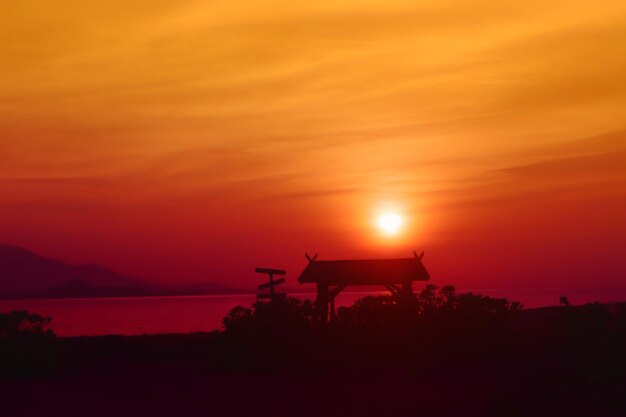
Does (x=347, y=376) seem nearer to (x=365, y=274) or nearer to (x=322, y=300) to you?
(x=365, y=274)

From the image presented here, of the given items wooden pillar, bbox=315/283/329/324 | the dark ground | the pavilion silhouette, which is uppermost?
the pavilion silhouette

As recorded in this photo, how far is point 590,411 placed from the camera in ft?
60.4

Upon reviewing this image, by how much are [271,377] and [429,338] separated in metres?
Answer: 5.57

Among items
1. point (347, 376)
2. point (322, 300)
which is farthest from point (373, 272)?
point (347, 376)

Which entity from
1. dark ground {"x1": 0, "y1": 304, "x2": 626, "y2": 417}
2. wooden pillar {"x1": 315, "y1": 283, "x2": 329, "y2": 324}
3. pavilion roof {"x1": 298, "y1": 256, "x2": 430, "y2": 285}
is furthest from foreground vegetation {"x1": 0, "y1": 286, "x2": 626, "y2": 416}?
pavilion roof {"x1": 298, "y1": 256, "x2": 430, "y2": 285}

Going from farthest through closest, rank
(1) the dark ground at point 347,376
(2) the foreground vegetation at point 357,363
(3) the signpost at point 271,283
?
(3) the signpost at point 271,283, (2) the foreground vegetation at point 357,363, (1) the dark ground at point 347,376

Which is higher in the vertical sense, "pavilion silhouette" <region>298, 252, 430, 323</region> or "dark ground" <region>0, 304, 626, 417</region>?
"pavilion silhouette" <region>298, 252, 430, 323</region>

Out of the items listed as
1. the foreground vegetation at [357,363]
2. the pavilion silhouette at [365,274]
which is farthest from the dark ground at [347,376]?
the pavilion silhouette at [365,274]

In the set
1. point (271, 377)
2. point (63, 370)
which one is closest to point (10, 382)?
point (63, 370)

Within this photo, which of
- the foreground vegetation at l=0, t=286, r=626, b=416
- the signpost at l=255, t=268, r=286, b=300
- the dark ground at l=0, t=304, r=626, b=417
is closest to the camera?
the dark ground at l=0, t=304, r=626, b=417

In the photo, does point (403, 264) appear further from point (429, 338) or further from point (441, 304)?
point (429, 338)

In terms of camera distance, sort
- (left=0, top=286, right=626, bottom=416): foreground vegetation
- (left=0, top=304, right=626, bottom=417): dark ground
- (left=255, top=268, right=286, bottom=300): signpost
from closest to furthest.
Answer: (left=0, top=304, right=626, bottom=417): dark ground, (left=0, top=286, right=626, bottom=416): foreground vegetation, (left=255, top=268, right=286, bottom=300): signpost

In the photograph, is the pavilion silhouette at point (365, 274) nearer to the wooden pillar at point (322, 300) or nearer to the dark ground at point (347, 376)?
the wooden pillar at point (322, 300)

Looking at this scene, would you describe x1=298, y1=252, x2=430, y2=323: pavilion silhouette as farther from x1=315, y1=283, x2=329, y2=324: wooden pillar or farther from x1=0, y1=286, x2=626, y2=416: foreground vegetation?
x1=0, y1=286, x2=626, y2=416: foreground vegetation
